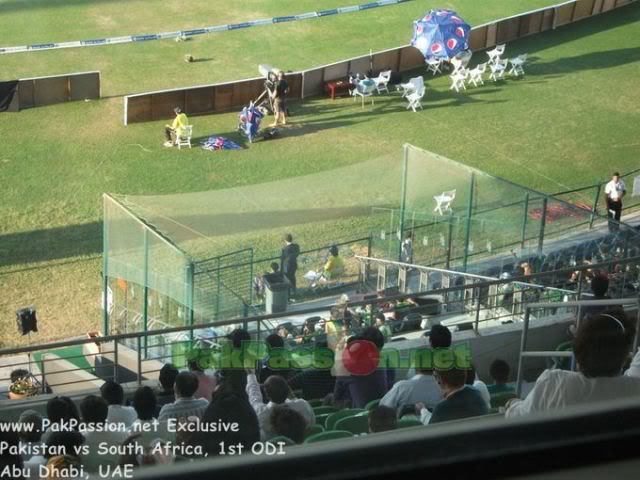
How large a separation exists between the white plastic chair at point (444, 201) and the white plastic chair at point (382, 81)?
10789 millimetres

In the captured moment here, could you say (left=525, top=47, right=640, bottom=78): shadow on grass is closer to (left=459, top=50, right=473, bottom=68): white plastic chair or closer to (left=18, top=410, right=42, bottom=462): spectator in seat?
(left=459, top=50, right=473, bottom=68): white plastic chair

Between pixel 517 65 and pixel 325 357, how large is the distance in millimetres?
17375

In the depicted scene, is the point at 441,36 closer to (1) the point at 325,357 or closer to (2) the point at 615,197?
(2) the point at 615,197

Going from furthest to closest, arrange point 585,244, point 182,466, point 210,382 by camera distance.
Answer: point 585,244
point 210,382
point 182,466

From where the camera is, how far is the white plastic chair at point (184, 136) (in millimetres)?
19188

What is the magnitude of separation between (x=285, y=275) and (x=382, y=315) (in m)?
1.75

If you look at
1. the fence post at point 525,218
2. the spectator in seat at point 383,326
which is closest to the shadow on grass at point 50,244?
the fence post at point 525,218

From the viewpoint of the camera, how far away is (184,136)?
760 inches

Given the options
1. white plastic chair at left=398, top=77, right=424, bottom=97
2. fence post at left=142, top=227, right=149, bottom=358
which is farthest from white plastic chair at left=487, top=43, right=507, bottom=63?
fence post at left=142, top=227, right=149, bottom=358

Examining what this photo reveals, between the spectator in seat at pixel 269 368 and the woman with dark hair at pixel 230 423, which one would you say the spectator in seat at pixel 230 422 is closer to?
the woman with dark hair at pixel 230 423

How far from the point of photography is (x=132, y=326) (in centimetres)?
1097

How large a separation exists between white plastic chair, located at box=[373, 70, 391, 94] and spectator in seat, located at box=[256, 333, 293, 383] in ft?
49.5

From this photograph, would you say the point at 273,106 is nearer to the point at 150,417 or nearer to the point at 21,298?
the point at 21,298

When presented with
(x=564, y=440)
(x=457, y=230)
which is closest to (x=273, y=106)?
(x=457, y=230)
